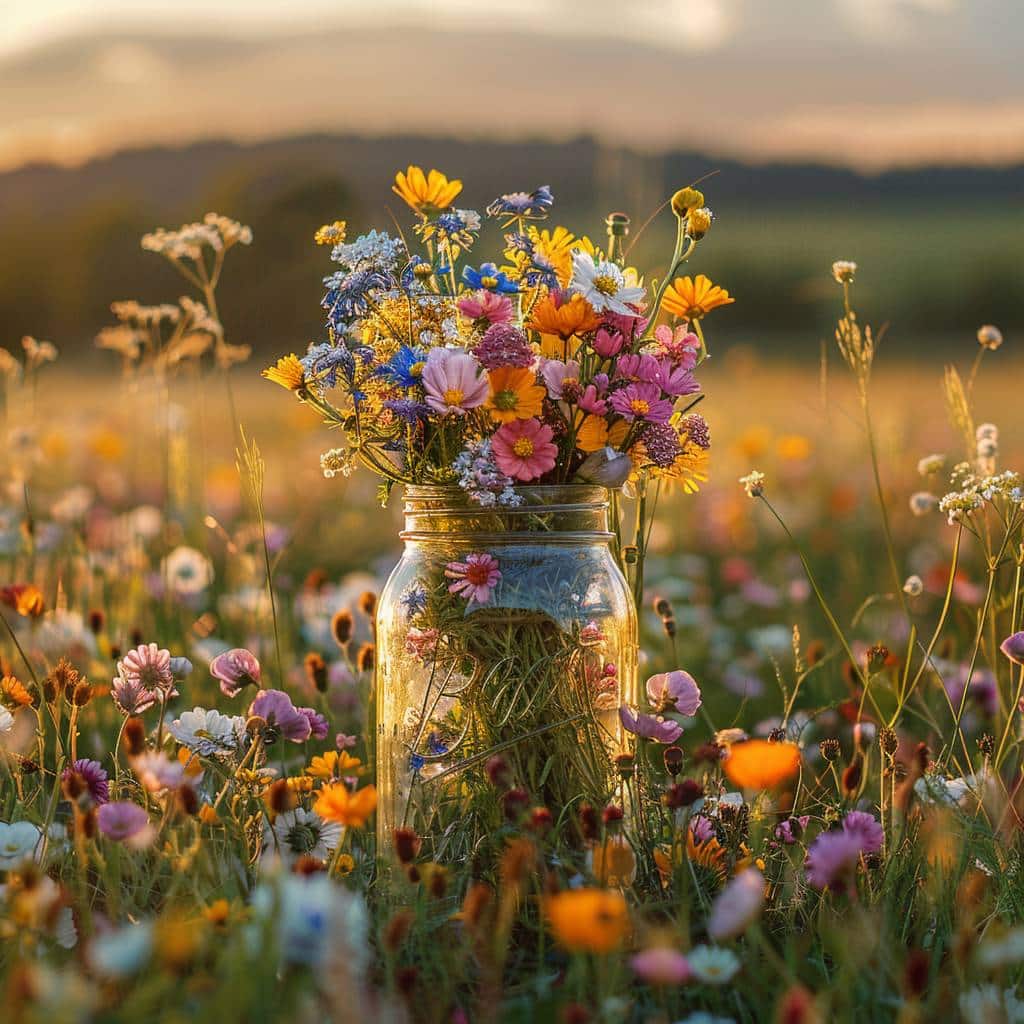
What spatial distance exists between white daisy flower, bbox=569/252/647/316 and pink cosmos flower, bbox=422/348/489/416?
17 centimetres

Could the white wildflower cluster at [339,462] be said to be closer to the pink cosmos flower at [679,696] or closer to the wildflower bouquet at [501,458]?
the wildflower bouquet at [501,458]

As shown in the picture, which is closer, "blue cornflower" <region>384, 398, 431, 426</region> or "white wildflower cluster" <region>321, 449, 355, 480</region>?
"blue cornflower" <region>384, 398, 431, 426</region>

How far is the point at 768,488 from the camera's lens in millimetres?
6176

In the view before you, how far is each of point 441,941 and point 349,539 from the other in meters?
3.59

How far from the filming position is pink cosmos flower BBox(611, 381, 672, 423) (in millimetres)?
1614

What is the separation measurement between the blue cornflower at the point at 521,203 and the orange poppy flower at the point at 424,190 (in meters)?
0.06

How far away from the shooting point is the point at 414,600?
1.71 m

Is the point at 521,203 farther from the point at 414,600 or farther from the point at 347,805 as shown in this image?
the point at 347,805

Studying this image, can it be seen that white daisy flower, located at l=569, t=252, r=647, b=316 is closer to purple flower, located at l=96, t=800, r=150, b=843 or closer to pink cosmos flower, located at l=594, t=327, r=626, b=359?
pink cosmos flower, located at l=594, t=327, r=626, b=359

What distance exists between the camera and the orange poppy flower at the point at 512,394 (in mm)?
1586

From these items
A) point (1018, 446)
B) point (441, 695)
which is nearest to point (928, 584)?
point (441, 695)

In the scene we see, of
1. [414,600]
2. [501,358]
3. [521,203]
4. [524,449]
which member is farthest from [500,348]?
[414,600]

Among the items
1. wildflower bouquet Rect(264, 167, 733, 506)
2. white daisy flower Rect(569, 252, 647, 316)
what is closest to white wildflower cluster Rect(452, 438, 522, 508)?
wildflower bouquet Rect(264, 167, 733, 506)

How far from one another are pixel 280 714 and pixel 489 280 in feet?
2.02
